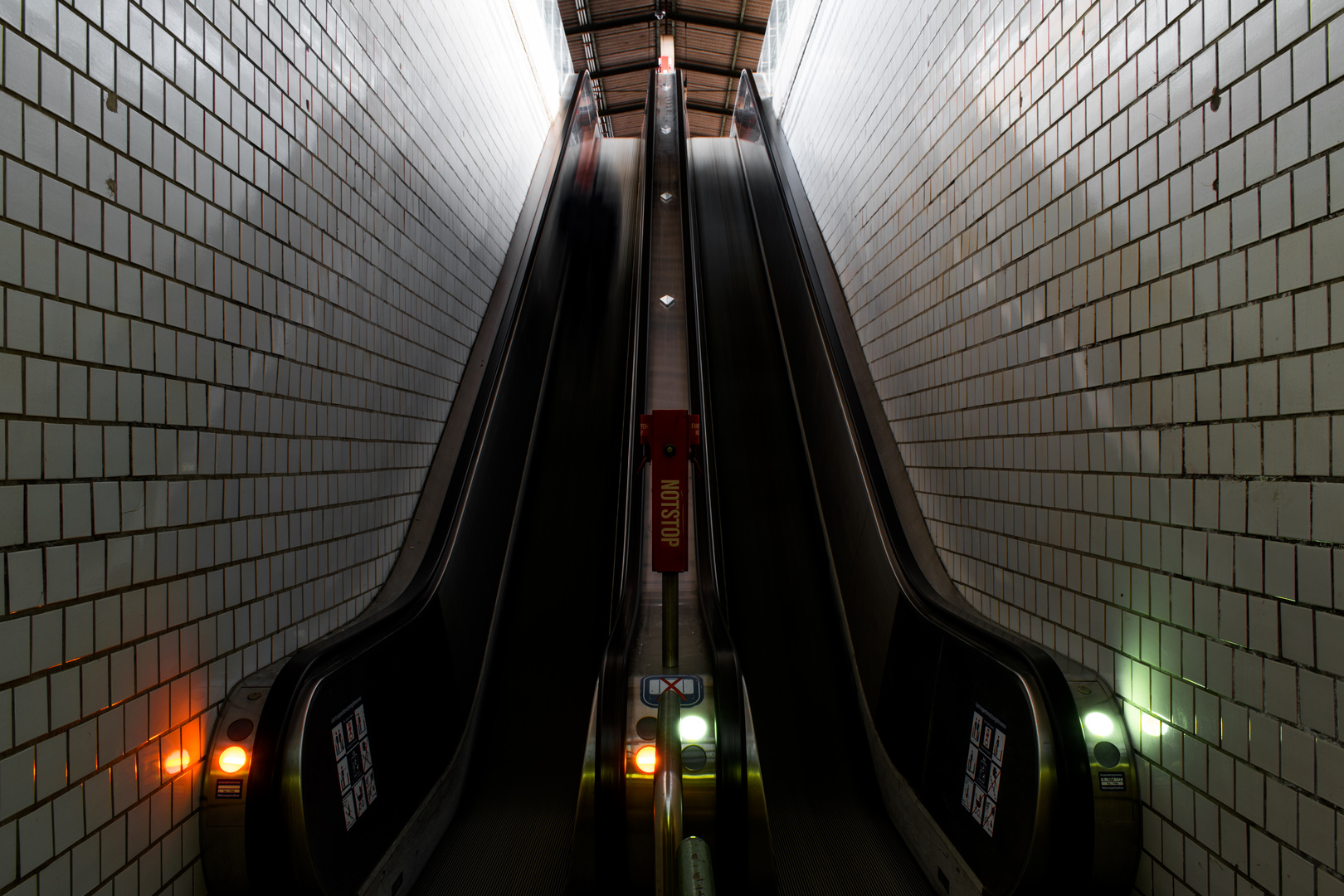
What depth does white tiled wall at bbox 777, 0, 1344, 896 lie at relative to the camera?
5.61 ft

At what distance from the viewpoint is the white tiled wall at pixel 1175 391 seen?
171cm

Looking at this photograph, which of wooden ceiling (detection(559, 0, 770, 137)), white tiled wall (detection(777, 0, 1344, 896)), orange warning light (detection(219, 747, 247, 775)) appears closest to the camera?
white tiled wall (detection(777, 0, 1344, 896))

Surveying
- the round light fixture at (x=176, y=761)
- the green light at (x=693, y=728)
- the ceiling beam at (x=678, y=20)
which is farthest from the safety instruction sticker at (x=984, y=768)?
the ceiling beam at (x=678, y=20)

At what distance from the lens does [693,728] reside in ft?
8.78

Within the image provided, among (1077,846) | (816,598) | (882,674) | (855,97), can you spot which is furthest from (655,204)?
(1077,846)

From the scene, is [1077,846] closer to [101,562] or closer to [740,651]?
[740,651]

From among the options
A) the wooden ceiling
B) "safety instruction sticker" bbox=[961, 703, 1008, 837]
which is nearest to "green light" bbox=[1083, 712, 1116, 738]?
"safety instruction sticker" bbox=[961, 703, 1008, 837]

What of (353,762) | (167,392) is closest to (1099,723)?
(353,762)

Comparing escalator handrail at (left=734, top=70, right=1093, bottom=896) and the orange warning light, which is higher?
escalator handrail at (left=734, top=70, right=1093, bottom=896)

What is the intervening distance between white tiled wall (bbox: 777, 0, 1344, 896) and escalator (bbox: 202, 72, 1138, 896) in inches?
12.2

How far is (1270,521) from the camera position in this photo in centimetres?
182

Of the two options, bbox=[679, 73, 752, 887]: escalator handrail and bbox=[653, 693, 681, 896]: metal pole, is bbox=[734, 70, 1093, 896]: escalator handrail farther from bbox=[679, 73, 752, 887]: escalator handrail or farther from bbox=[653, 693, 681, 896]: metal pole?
bbox=[653, 693, 681, 896]: metal pole

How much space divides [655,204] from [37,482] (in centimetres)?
819

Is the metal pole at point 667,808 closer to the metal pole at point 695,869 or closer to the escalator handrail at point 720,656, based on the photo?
the metal pole at point 695,869
